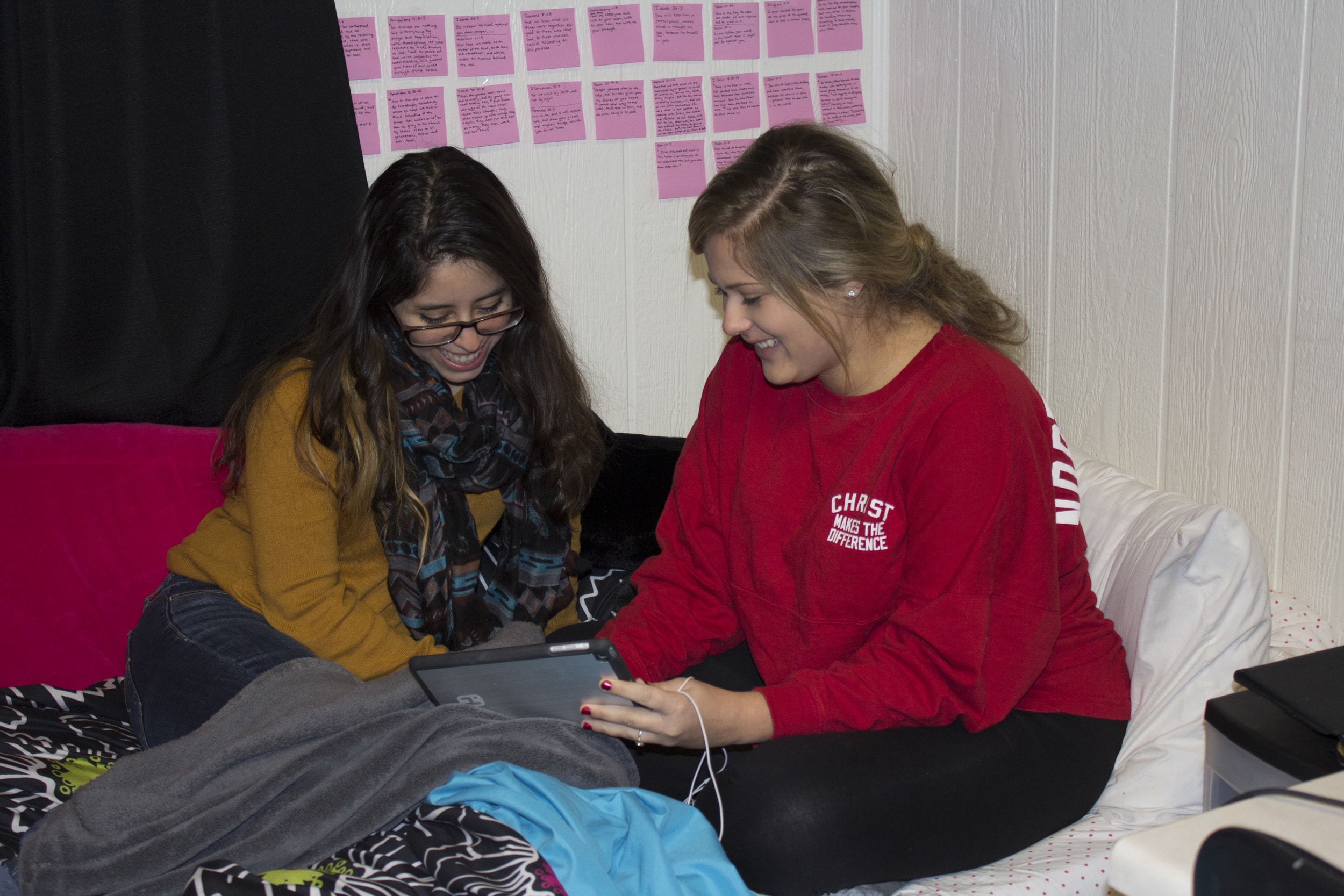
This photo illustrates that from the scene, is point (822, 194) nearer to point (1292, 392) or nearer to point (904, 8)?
point (1292, 392)

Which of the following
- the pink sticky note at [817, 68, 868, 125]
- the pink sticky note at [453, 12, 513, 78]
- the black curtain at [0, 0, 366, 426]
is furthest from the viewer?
the pink sticky note at [817, 68, 868, 125]

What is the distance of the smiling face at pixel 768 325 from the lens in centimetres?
126

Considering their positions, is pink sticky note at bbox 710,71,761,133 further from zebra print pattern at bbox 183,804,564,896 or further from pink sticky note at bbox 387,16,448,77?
zebra print pattern at bbox 183,804,564,896

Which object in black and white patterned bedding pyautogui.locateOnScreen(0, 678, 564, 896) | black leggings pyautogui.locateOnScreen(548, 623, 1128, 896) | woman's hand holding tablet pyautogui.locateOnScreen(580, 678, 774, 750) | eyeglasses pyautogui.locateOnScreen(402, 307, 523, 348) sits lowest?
black leggings pyautogui.locateOnScreen(548, 623, 1128, 896)

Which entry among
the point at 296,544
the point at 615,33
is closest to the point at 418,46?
the point at 615,33

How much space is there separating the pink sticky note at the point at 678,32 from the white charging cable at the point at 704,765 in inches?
51.6

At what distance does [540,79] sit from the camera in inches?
79.1

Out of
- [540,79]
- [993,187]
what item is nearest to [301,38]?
[540,79]

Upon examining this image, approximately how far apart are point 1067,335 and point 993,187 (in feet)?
1.06

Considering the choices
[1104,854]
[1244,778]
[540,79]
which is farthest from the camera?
[540,79]

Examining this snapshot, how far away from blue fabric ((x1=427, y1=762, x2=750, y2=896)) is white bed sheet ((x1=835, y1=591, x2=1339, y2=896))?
0.21 meters

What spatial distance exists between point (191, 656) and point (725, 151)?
1334mm

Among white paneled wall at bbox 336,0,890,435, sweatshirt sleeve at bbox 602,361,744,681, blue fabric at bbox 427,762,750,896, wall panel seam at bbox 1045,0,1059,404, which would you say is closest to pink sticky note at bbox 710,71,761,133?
white paneled wall at bbox 336,0,890,435

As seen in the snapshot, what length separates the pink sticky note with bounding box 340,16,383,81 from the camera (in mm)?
1875
